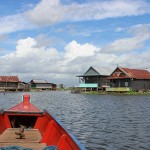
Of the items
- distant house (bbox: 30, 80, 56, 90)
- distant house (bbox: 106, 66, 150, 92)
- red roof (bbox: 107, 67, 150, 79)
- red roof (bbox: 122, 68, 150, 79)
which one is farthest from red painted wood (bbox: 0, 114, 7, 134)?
distant house (bbox: 30, 80, 56, 90)

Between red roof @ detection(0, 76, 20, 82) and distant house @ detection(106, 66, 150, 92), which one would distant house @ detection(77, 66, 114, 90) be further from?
red roof @ detection(0, 76, 20, 82)

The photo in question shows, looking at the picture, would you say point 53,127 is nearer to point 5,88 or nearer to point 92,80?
point 92,80

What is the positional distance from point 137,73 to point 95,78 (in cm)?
1286

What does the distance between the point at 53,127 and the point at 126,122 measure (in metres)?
12.4

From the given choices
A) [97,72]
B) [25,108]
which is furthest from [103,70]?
[25,108]

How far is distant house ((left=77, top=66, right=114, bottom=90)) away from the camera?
77956 millimetres

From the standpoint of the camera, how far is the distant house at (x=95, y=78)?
77956 millimetres

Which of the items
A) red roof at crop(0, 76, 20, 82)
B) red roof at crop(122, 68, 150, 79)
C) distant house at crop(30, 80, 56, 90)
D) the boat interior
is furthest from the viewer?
distant house at crop(30, 80, 56, 90)

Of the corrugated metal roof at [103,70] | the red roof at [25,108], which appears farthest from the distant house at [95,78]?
the red roof at [25,108]

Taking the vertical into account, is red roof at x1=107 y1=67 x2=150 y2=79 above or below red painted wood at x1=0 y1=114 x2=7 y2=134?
above

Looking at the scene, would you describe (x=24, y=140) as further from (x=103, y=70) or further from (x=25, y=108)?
(x=103, y=70)

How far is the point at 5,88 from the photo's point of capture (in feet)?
302

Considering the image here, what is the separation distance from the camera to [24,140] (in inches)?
389

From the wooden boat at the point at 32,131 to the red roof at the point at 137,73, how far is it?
180 ft
